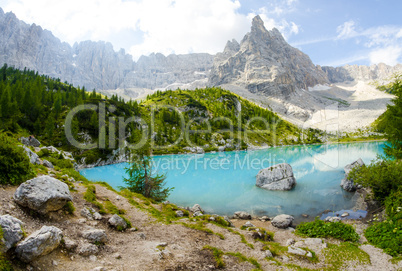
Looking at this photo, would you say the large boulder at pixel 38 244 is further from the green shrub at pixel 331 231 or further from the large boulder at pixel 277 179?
the large boulder at pixel 277 179

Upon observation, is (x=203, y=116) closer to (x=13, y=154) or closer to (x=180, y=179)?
(x=180, y=179)

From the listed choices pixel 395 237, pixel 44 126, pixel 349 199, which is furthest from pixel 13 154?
pixel 44 126

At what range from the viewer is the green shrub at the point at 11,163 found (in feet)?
37.3

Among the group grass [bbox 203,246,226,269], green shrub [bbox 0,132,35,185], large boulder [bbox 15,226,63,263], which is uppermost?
green shrub [bbox 0,132,35,185]

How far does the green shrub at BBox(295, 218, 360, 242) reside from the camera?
15.5 m

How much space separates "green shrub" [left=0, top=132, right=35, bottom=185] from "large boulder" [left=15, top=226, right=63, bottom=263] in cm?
671

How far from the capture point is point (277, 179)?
3859 cm

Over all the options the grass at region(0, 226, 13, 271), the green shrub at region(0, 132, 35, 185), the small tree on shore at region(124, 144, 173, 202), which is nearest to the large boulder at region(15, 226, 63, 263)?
the grass at region(0, 226, 13, 271)

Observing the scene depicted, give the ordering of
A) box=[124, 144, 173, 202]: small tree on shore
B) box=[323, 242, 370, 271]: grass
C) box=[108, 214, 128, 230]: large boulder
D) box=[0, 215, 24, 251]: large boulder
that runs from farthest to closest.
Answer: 1. box=[124, 144, 173, 202]: small tree on shore
2. box=[108, 214, 128, 230]: large boulder
3. box=[323, 242, 370, 271]: grass
4. box=[0, 215, 24, 251]: large boulder

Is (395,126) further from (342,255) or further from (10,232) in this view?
(10,232)

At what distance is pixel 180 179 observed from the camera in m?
49.2

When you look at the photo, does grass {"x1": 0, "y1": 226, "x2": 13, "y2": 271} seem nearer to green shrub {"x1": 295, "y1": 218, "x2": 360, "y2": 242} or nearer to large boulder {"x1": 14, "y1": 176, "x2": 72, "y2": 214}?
large boulder {"x1": 14, "y1": 176, "x2": 72, "y2": 214}

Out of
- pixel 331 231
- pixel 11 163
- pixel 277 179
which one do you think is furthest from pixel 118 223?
pixel 277 179

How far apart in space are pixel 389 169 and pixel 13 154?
101ft
